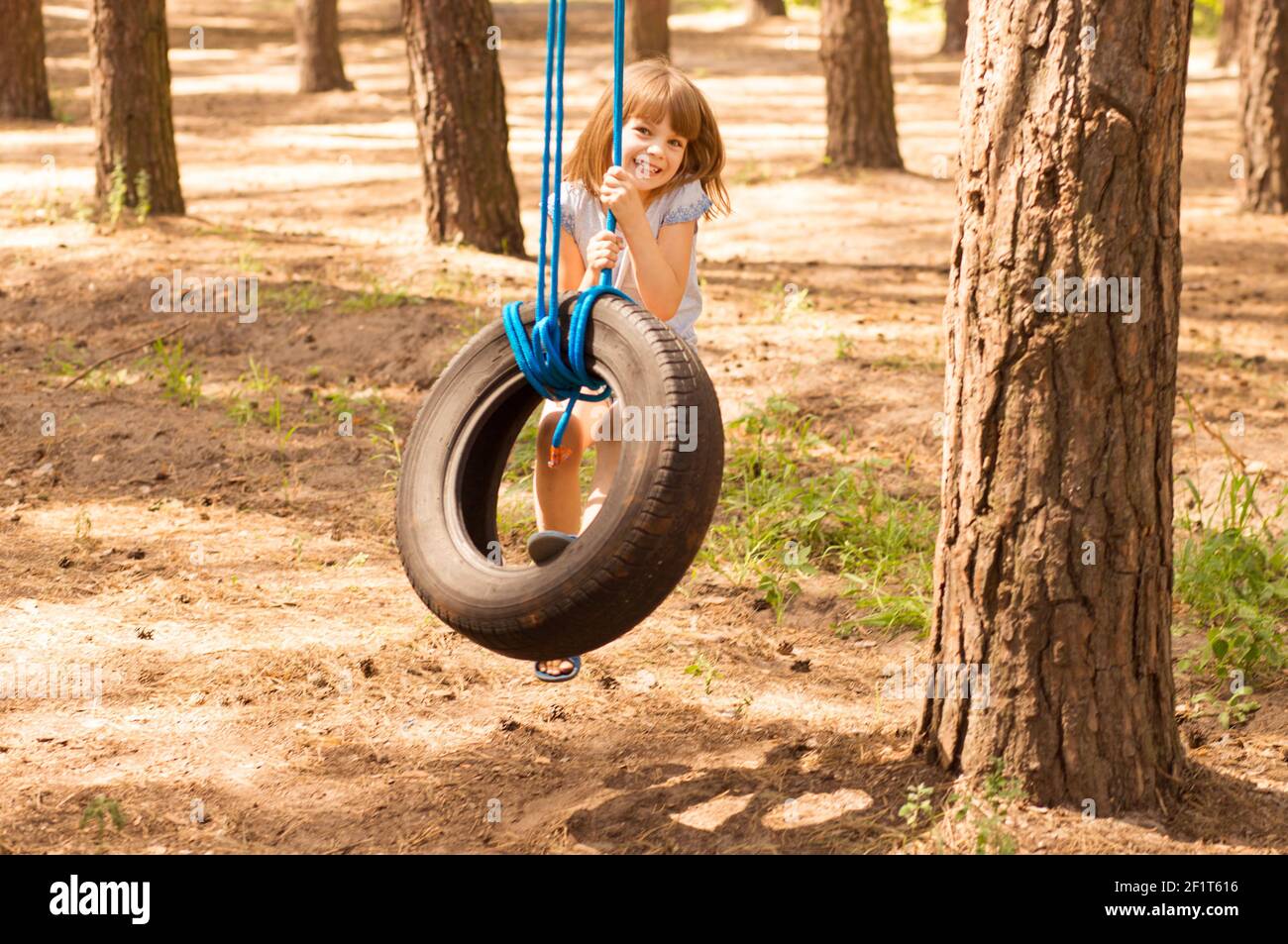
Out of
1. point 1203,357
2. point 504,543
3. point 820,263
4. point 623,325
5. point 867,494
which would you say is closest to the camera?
Result: point 623,325

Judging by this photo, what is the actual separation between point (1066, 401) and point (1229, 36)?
17.8 metres

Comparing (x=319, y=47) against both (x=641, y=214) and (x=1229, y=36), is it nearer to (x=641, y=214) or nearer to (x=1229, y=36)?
(x=1229, y=36)

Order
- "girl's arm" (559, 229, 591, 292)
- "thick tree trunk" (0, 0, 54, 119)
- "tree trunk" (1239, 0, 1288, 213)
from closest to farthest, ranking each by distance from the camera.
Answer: "girl's arm" (559, 229, 591, 292) → "tree trunk" (1239, 0, 1288, 213) → "thick tree trunk" (0, 0, 54, 119)

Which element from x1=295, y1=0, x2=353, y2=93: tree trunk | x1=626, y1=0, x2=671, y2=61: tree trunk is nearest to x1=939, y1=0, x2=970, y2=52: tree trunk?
x1=626, y1=0, x2=671, y2=61: tree trunk

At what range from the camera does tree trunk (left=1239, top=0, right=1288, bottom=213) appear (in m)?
10.0

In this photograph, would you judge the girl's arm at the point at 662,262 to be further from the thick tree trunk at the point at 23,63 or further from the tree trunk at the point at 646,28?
the thick tree trunk at the point at 23,63

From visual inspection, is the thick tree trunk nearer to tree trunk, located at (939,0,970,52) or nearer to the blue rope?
tree trunk, located at (939,0,970,52)

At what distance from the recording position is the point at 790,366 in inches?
278

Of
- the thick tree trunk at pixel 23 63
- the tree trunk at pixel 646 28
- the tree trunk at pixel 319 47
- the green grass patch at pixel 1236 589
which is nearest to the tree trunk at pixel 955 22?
→ the tree trunk at pixel 646 28

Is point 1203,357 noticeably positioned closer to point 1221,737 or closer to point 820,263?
point 820,263

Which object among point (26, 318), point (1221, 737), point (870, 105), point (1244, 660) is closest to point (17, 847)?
point (1221, 737)

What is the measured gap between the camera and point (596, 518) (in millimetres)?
3041

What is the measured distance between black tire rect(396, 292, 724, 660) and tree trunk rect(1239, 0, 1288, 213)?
8.45 metres
